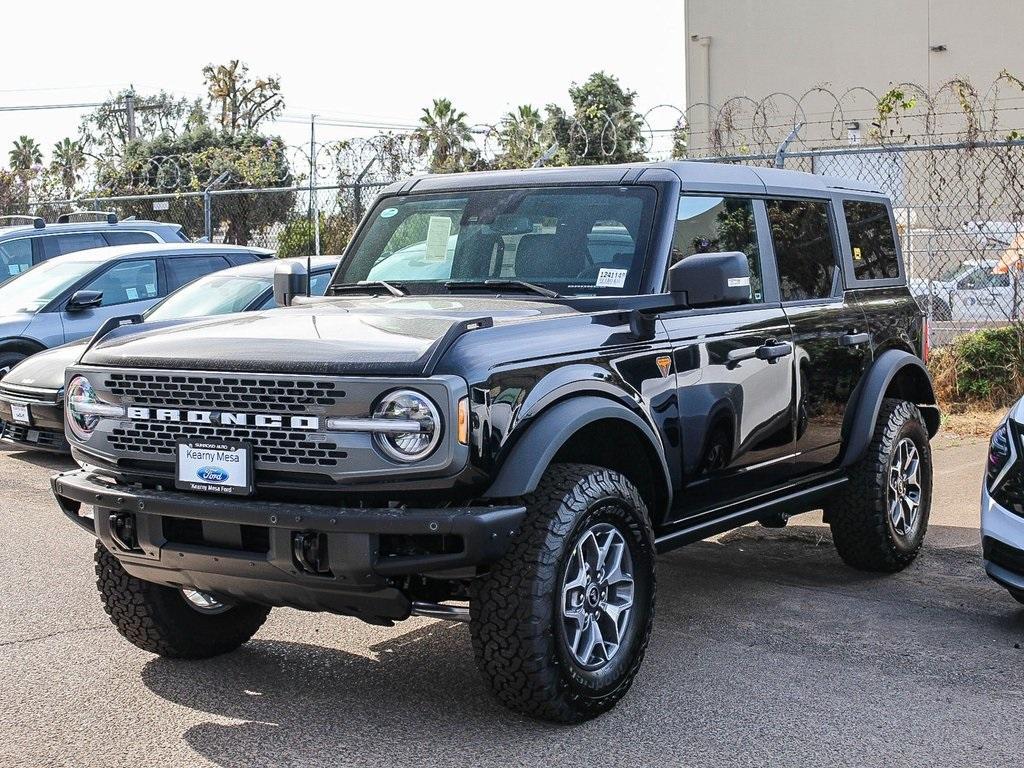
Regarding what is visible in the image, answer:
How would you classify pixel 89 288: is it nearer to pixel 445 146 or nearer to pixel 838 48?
pixel 445 146

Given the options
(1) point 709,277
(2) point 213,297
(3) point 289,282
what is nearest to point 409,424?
(1) point 709,277

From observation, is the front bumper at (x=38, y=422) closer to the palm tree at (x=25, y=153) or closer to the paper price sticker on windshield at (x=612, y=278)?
the paper price sticker on windshield at (x=612, y=278)

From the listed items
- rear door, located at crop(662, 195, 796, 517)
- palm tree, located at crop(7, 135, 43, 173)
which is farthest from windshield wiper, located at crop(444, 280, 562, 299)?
palm tree, located at crop(7, 135, 43, 173)

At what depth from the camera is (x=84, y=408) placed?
15.0 feet

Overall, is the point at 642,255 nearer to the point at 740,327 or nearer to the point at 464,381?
Result: the point at 740,327

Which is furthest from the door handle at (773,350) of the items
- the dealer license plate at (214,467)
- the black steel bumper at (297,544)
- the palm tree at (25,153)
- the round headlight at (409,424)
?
the palm tree at (25,153)

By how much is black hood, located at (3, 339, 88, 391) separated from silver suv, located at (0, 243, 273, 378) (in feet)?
3.48

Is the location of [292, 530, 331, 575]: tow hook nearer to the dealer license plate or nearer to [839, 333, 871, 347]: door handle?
the dealer license plate

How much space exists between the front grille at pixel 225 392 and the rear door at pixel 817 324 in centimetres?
255

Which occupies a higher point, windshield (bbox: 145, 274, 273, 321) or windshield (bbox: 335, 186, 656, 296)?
windshield (bbox: 335, 186, 656, 296)

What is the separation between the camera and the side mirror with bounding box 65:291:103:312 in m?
10.8

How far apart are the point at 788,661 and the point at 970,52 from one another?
30166 millimetres

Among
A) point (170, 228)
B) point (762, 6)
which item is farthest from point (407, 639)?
point (762, 6)

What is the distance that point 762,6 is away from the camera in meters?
35.6
